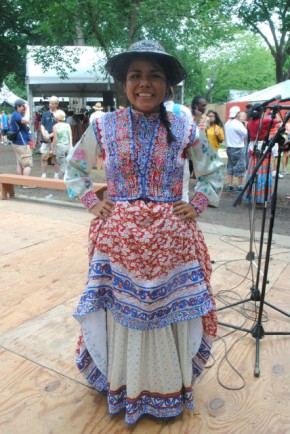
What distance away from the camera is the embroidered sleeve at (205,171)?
1.87 metres

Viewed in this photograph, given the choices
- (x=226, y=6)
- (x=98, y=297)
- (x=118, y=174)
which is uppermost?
(x=226, y=6)

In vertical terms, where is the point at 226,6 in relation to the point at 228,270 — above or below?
above

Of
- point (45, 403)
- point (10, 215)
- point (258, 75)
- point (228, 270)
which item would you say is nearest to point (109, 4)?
point (10, 215)

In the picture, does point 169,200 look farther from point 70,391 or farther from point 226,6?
point 226,6

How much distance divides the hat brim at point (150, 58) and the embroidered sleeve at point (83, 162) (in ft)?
0.90

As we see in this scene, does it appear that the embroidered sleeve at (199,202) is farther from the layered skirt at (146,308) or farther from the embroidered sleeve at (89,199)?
the embroidered sleeve at (89,199)

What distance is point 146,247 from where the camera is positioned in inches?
66.0

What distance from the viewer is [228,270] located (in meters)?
3.71

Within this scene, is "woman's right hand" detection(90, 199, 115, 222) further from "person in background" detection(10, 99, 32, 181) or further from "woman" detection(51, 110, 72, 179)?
"person in background" detection(10, 99, 32, 181)

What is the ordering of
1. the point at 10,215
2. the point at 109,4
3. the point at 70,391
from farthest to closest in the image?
1. the point at 109,4
2. the point at 10,215
3. the point at 70,391

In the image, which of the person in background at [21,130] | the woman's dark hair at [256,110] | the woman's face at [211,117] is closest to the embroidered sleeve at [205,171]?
the woman's dark hair at [256,110]

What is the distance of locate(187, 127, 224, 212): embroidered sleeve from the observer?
187 cm

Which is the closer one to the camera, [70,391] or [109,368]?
[109,368]

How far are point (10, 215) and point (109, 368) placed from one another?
431 cm
